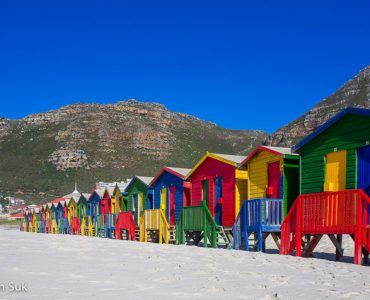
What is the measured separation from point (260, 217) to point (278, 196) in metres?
1.55

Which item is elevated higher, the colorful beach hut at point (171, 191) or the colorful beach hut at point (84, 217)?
the colorful beach hut at point (171, 191)

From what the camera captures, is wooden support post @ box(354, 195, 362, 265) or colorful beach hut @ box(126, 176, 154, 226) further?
colorful beach hut @ box(126, 176, 154, 226)

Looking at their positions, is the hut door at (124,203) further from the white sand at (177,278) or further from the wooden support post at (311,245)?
the white sand at (177,278)

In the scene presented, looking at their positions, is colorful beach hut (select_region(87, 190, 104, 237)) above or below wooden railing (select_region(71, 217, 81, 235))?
above

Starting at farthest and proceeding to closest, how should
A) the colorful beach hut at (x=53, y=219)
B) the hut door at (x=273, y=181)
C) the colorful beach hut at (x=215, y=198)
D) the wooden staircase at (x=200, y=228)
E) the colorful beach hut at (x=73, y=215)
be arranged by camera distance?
the colorful beach hut at (x=53, y=219) → the colorful beach hut at (x=73, y=215) → the colorful beach hut at (x=215, y=198) → the wooden staircase at (x=200, y=228) → the hut door at (x=273, y=181)

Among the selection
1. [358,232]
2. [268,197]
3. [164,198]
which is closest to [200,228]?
[268,197]

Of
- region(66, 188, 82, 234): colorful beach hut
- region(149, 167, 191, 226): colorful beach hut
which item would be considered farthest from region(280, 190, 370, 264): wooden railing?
region(66, 188, 82, 234): colorful beach hut

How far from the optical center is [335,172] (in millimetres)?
15000

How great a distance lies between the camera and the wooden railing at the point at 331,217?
40.1ft

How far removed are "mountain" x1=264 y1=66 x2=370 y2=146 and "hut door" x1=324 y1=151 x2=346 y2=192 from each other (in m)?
52.1

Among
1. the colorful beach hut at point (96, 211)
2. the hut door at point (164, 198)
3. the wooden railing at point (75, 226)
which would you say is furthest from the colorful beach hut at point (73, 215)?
the hut door at point (164, 198)

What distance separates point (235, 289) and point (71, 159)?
80188mm

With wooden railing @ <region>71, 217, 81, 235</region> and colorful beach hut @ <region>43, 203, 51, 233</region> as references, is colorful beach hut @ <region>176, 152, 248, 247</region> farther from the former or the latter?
colorful beach hut @ <region>43, 203, 51, 233</region>

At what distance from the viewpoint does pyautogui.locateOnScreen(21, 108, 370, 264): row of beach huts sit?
44.1 feet
